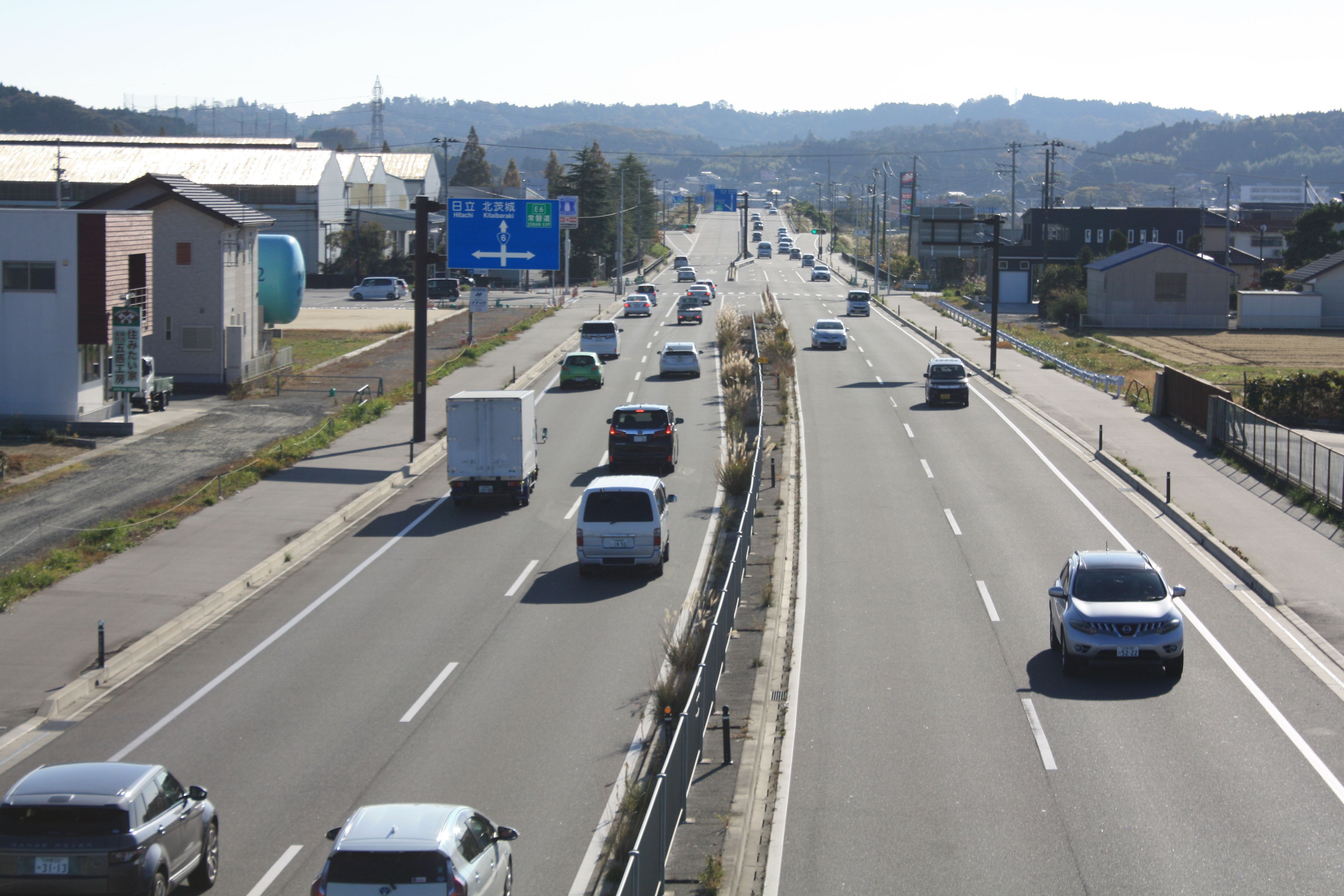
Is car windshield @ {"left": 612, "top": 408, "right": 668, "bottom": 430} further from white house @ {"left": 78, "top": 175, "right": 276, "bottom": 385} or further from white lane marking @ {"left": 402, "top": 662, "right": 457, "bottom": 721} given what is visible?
white house @ {"left": 78, "top": 175, "right": 276, "bottom": 385}

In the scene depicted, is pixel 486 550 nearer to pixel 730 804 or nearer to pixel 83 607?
pixel 83 607

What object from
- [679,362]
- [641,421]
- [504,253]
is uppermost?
[504,253]

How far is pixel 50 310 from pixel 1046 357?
133 feet

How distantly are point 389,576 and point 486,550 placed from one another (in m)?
2.54

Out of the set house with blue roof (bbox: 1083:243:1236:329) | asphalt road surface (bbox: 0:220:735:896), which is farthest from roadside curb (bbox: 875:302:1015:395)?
asphalt road surface (bbox: 0:220:735:896)

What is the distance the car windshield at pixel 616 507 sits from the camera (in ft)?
76.2

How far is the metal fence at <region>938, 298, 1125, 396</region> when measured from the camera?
4878 cm

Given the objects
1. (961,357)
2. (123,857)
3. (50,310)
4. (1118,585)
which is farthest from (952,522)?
(961,357)

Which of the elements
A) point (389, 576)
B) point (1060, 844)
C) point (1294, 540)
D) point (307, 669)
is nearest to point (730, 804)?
point (1060, 844)

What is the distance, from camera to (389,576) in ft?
77.6

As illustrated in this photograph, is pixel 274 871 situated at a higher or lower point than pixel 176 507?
lower

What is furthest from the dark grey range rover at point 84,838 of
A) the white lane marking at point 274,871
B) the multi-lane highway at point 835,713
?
the multi-lane highway at point 835,713

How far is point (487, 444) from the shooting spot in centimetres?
2873

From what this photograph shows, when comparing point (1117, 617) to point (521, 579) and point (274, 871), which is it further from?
point (274, 871)
